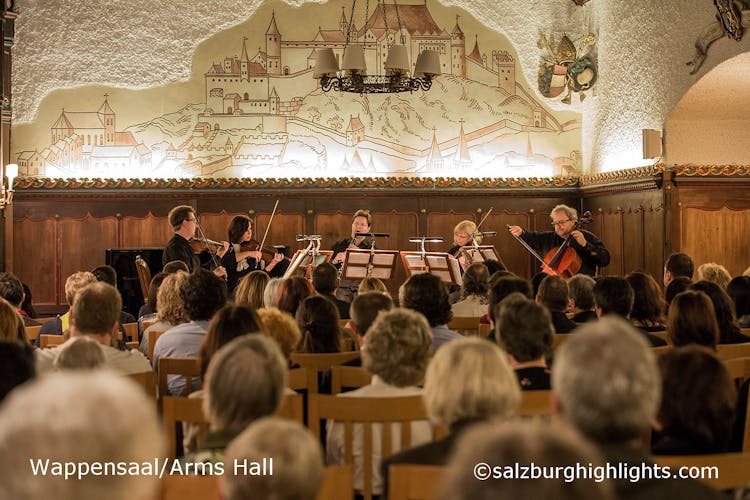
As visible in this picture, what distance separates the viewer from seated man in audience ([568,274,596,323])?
5.84m

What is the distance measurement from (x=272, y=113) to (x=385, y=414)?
405 inches

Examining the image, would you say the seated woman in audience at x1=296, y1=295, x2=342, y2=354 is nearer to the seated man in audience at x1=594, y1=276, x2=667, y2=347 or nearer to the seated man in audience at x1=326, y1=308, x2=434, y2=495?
the seated man in audience at x1=326, y1=308, x2=434, y2=495

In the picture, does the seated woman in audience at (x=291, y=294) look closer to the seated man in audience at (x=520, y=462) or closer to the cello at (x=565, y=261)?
the cello at (x=565, y=261)

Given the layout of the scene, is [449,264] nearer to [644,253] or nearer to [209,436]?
[644,253]

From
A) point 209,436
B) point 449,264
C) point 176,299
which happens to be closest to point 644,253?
point 449,264

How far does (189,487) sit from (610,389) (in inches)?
46.4

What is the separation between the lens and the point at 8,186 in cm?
1176

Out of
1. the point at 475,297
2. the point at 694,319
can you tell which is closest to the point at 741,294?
the point at 475,297

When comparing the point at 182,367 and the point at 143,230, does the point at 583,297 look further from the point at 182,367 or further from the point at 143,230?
the point at 143,230

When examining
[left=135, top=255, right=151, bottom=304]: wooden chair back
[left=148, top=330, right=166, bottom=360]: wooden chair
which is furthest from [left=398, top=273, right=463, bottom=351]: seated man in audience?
[left=135, top=255, right=151, bottom=304]: wooden chair back

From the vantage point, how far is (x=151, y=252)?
10609 mm

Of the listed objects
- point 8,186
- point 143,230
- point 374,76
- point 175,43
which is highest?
point 175,43

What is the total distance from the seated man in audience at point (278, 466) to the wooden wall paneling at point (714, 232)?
942 cm

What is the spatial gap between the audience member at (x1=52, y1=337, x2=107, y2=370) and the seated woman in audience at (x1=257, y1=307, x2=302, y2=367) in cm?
106
